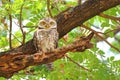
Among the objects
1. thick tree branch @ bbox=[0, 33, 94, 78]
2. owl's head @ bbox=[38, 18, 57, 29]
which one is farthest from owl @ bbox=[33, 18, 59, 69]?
thick tree branch @ bbox=[0, 33, 94, 78]

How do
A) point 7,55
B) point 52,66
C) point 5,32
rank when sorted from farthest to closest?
1. point 5,32
2. point 52,66
3. point 7,55

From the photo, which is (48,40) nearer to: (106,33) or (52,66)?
(52,66)

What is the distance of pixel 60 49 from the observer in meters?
2.64

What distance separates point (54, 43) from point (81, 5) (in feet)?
1.58

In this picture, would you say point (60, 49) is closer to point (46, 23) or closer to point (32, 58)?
point (32, 58)

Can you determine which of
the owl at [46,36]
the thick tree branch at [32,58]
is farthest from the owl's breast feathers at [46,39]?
the thick tree branch at [32,58]

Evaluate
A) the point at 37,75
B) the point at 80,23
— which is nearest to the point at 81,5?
the point at 80,23

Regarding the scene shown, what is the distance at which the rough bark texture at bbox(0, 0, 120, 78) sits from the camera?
267cm

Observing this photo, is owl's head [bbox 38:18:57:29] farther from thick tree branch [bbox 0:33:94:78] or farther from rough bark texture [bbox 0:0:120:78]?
thick tree branch [bbox 0:33:94:78]

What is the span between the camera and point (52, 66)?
361cm

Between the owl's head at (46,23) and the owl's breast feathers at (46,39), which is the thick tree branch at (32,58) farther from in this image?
the owl's head at (46,23)

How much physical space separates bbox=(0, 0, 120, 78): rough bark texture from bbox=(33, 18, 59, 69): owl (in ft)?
0.17

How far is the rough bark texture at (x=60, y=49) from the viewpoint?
2674 millimetres

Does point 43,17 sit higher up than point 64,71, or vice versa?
point 43,17
